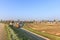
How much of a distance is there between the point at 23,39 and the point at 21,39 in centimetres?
17

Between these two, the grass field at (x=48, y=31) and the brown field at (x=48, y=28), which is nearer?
the grass field at (x=48, y=31)

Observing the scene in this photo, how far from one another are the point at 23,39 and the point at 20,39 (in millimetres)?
269

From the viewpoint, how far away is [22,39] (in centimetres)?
1527

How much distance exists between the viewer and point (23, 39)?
1530 centimetres

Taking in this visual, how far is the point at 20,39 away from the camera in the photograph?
15.4 metres

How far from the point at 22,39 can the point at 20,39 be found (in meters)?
0.21

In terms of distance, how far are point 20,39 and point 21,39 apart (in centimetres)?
15

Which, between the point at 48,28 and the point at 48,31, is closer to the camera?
the point at 48,31

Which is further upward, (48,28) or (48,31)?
(48,28)

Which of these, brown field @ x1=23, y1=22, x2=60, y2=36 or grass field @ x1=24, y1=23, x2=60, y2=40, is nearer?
grass field @ x1=24, y1=23, x2=60, y2=40

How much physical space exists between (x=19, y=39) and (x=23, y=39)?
474 millimetres
